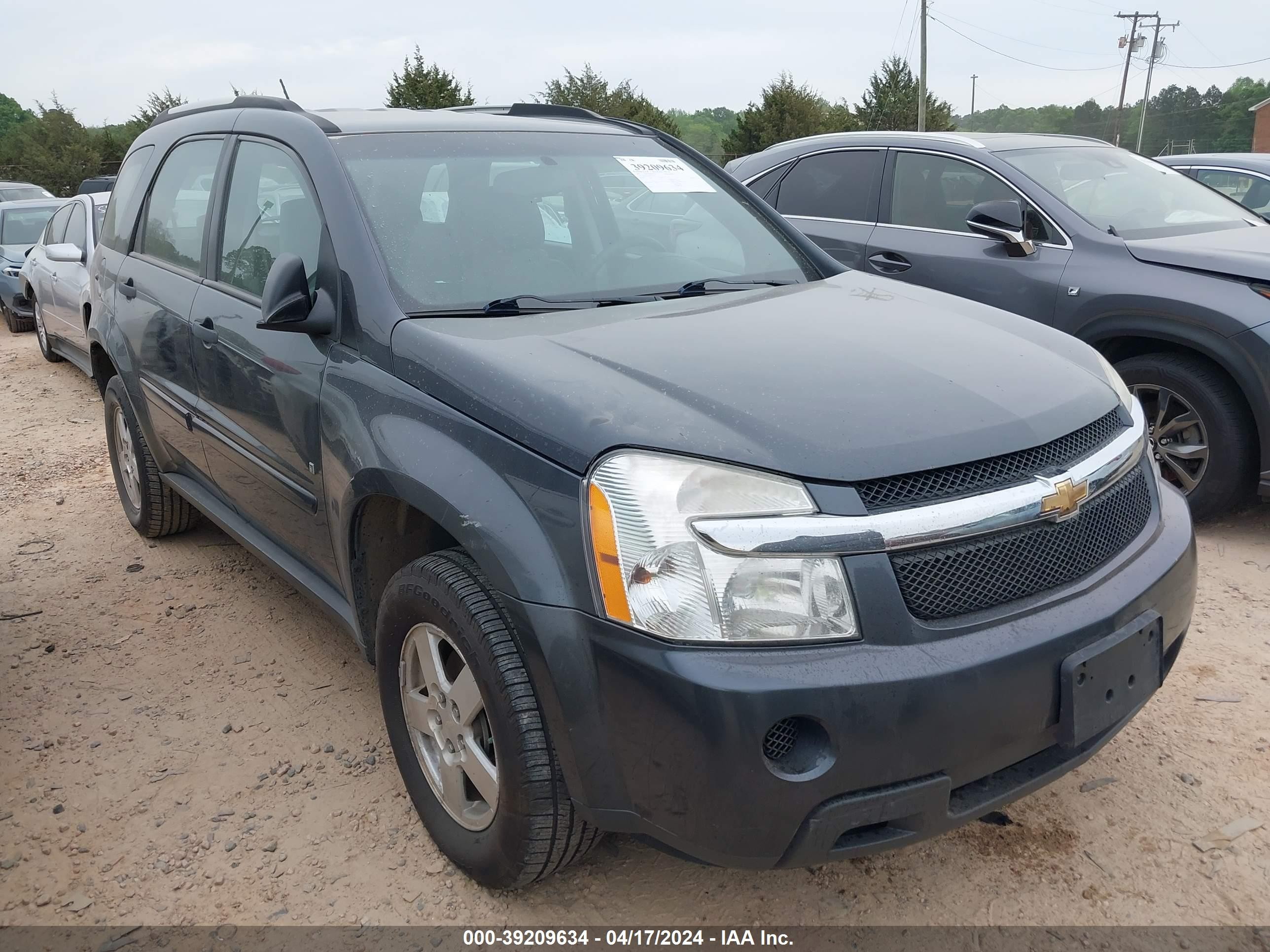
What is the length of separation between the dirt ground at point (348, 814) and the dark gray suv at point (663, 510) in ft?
0.92

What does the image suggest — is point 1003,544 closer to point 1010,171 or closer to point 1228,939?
point 1228,939

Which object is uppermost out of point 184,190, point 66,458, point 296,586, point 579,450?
point 184,190

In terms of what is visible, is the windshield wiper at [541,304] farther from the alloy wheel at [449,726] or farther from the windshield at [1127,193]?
the windshield at [1127,193]

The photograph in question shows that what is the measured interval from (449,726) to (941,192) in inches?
168

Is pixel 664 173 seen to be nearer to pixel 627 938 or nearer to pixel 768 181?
pixel 627 938

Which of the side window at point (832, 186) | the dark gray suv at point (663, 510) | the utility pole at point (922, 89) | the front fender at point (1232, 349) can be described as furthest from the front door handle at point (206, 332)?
the utility pole at point (922, 89)

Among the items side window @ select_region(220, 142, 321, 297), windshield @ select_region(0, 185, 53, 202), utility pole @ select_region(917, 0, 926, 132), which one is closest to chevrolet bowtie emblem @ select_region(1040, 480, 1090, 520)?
side window @ select_region(220, 142, 321, 297)

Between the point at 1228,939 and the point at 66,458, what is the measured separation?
252 inches

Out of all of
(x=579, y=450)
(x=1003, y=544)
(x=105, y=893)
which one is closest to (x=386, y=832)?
(x=105, y=893)

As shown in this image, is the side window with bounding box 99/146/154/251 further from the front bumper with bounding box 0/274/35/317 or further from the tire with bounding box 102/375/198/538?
the front bumper with bounding box 0/274/35/317

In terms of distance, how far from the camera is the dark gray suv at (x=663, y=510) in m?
1.77

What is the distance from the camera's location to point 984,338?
2480 millimetres

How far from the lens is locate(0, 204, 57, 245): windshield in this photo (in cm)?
1233

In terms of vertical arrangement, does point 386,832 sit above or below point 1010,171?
below
